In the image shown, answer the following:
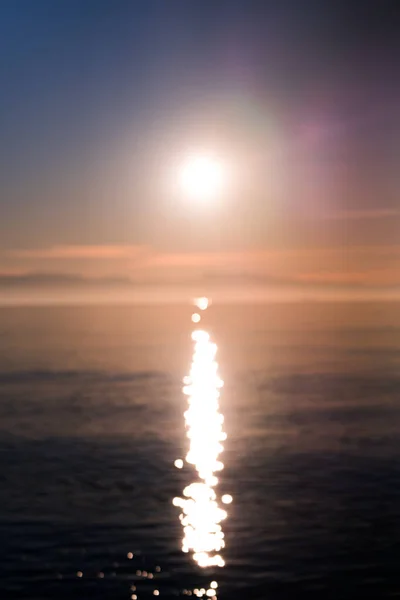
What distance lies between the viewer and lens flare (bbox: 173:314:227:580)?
35.8 metres

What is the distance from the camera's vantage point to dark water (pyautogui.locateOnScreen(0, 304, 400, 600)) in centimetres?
3212

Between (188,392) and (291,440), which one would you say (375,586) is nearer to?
(291,440)

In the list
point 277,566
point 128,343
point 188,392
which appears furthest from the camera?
point 128,343

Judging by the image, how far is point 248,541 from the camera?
3628 cm

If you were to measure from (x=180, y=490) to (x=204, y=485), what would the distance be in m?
1.70

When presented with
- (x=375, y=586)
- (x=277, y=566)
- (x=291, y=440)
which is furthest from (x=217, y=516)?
(x=291, y=440)

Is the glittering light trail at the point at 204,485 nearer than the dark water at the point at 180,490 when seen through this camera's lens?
No

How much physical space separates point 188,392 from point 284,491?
156 ft

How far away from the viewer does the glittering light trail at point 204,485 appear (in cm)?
3575

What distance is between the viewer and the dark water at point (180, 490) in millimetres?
32125

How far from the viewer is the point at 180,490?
45.4 meters

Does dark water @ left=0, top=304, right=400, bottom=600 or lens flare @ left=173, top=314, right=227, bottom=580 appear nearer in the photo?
dark water @ left=0, top=304, right=400, bottom=600

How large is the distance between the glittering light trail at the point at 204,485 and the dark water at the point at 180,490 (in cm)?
56

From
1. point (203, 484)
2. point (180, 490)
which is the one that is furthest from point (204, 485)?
point (180, 490)
